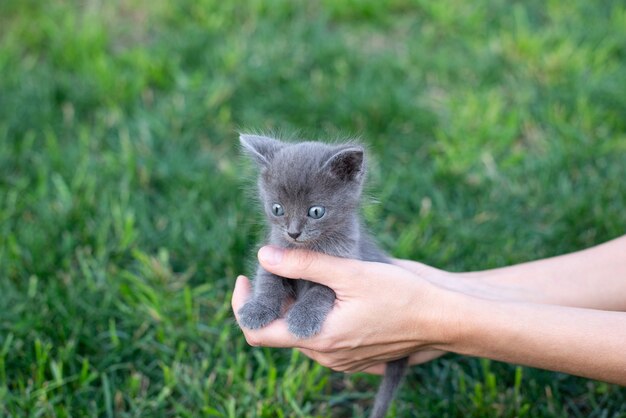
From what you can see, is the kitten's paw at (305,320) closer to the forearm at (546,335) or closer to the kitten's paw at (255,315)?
the kitten's paw at (255,315)

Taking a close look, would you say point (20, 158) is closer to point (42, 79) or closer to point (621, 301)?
point (42, 79)

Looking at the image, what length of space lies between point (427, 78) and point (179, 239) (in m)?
2.65

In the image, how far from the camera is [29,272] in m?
3.95

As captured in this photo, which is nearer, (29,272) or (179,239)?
(29,272)

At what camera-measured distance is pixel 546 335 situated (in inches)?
110

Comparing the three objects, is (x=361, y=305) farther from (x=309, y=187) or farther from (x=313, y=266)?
(x=309, y=187)

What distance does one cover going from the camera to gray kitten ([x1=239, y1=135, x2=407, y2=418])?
2.74 meters

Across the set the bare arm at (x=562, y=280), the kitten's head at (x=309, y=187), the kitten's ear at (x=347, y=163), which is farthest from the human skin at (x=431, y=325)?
the bare arm at (x=562, y=280)

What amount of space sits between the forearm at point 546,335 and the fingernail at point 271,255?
0.73 metres

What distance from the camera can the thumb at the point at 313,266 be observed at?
2.84 metres

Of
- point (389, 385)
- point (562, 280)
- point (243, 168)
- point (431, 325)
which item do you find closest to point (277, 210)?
point (431, 325)

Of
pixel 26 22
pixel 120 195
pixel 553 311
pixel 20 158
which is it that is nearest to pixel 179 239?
pixel 120 195

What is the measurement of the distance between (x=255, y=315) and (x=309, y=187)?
0.58 m

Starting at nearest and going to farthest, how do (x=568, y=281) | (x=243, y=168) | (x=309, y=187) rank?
(x=309, y=187), (x=568, y=281), (x=243, y=168)
